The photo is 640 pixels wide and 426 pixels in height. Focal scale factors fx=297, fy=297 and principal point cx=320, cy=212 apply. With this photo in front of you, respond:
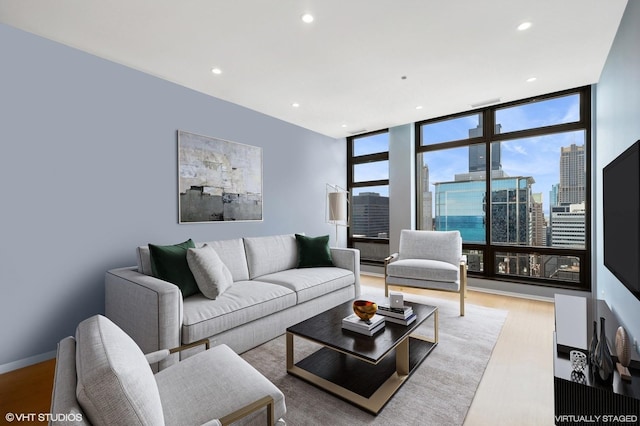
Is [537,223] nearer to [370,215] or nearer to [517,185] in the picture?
[517,185]

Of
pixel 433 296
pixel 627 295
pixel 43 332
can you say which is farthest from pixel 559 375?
pixel 43 332

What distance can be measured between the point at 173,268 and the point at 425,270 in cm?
276

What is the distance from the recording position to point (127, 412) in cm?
81

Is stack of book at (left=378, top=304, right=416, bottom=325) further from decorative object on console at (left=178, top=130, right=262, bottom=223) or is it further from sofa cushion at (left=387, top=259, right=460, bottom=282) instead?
decorative object on console at (left=178, top=130, right=262, bottom=223)

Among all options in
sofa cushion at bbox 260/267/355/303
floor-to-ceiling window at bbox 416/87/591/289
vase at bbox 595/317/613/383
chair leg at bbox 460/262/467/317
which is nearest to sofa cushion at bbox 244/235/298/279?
sofa cushion at bbox 260/267/355/303

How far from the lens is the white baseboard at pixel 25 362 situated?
89.0 inches

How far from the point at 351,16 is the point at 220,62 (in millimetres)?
1384

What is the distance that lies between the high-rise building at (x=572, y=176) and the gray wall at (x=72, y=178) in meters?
4.64

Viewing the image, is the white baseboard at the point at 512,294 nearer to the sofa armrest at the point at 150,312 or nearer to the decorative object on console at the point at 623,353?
the decorative object on console at the point at 623,353

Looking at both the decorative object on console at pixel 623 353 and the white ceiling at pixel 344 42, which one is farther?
the white ceiling at pixel 344 42

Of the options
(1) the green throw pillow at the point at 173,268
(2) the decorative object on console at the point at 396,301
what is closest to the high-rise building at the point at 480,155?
(2) the decorative object on console at the point at 396,301

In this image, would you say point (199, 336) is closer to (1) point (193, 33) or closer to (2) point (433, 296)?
(1) point (193, 33)

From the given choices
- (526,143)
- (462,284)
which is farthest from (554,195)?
(462,284)

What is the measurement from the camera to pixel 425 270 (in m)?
3.62
